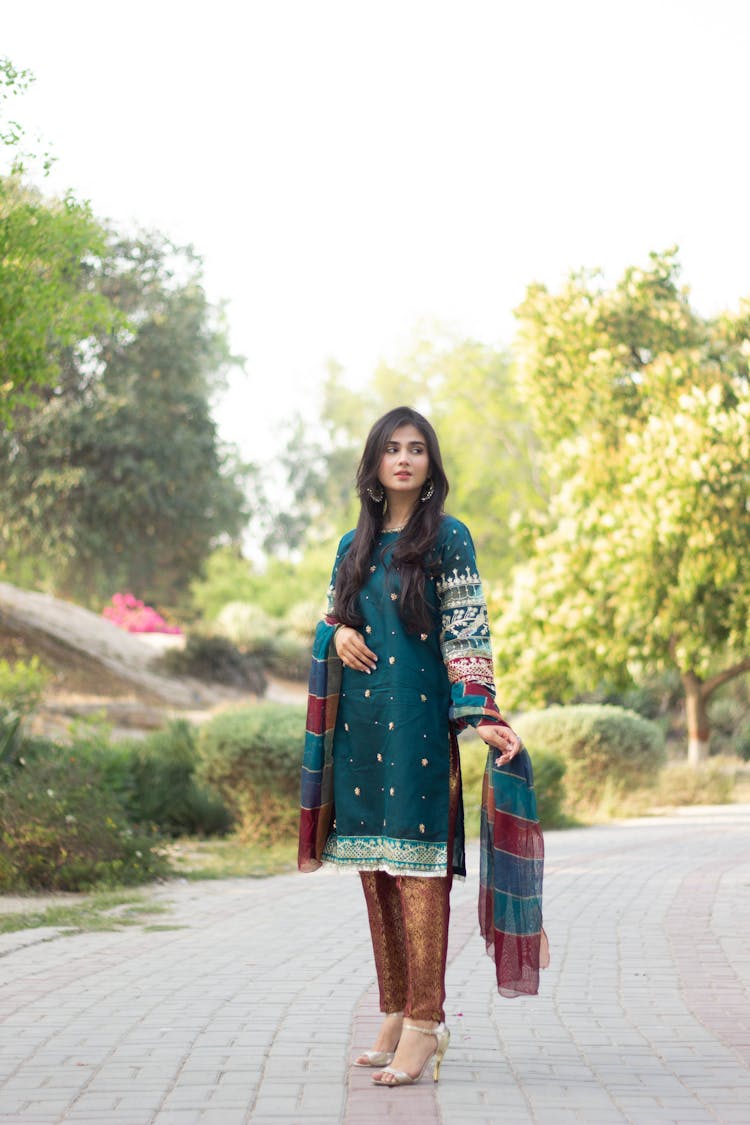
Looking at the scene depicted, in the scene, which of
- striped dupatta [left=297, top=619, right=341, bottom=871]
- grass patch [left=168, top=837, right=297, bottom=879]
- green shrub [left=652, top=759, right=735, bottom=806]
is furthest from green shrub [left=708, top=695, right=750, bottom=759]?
striped dupatta [left=297, top=619, right=341, bottom=871]

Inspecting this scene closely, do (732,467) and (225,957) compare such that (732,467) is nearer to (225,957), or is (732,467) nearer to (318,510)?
(225,957)

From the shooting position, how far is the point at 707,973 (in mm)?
6781

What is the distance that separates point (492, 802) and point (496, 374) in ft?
146

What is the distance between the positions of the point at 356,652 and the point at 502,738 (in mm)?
526

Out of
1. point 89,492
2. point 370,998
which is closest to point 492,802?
point 370,998

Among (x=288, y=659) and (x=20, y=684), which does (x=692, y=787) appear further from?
(x=288, y=659)

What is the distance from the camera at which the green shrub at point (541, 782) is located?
1572 centimetres

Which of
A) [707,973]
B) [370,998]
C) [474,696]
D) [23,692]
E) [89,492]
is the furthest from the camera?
[89,492]

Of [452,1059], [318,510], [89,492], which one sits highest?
[318,510]

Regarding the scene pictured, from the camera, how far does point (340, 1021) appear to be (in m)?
5.55

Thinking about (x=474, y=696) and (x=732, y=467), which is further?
(x=732, y=467)

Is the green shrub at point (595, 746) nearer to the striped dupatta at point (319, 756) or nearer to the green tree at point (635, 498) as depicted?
the green tree at point (635, 498)

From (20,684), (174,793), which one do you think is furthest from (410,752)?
(20,684)

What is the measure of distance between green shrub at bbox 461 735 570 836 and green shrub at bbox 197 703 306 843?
8.32 feet
